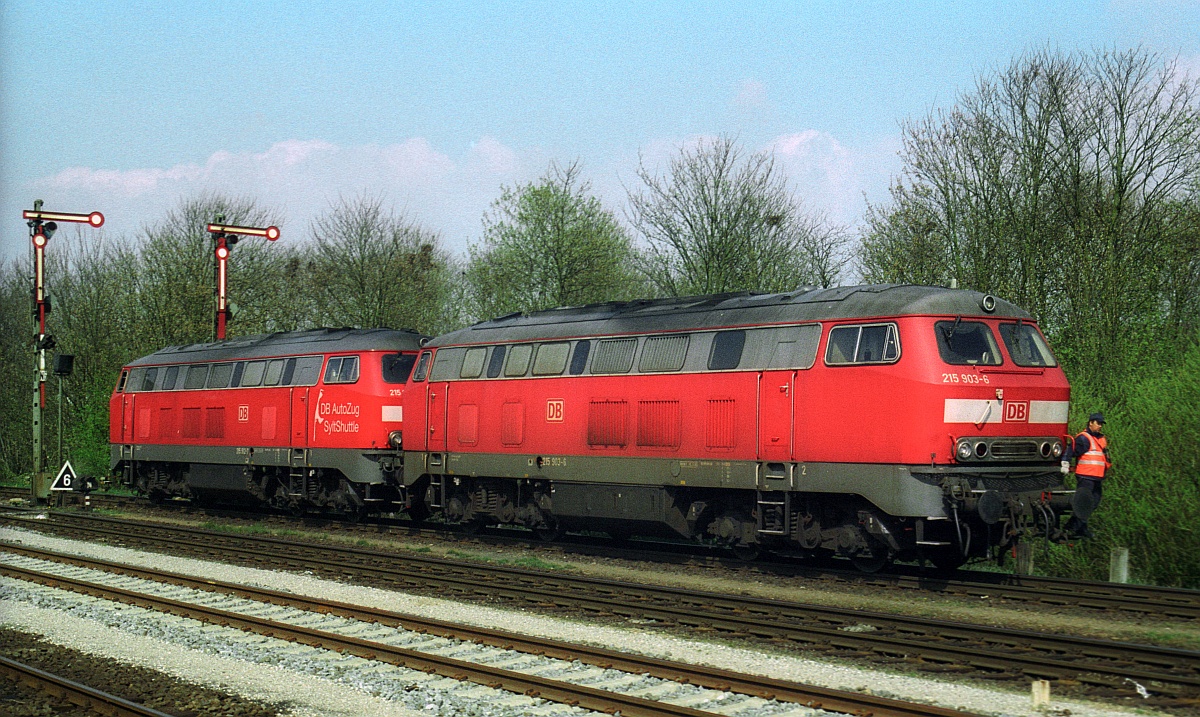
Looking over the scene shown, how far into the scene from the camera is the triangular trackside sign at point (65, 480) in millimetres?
27922

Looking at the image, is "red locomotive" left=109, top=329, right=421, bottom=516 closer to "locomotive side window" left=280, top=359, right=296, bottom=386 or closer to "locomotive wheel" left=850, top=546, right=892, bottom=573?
"locomotive side window" left=280, top=359, right=296, bottom=386

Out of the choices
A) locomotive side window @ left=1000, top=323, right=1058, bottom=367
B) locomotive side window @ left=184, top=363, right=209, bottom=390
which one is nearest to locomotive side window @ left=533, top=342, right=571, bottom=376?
locomotive side window @ left=1000, top=323, right=1058, bottom=367

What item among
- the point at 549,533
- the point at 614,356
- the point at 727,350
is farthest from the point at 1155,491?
the point at 549,533

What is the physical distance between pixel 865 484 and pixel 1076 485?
11.4ft

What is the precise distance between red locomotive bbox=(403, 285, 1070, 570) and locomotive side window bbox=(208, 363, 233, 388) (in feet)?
31.9

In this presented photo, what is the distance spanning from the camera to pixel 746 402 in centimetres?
1623

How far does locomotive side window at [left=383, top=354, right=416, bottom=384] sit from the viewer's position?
2394 cm

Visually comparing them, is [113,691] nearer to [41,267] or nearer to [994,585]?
[994,585]

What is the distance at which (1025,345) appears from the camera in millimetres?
15227

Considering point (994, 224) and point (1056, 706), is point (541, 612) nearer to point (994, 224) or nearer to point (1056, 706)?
point (1056, 706)

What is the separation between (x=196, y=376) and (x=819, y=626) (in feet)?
69.7

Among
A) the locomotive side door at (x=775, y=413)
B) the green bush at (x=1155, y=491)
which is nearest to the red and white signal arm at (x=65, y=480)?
the locomotive side door at (x=775, y=413)

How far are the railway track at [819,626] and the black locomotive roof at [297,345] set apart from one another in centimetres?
626

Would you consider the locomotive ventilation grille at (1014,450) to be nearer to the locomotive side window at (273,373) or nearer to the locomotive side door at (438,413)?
the locomotive side door at (438,413)
